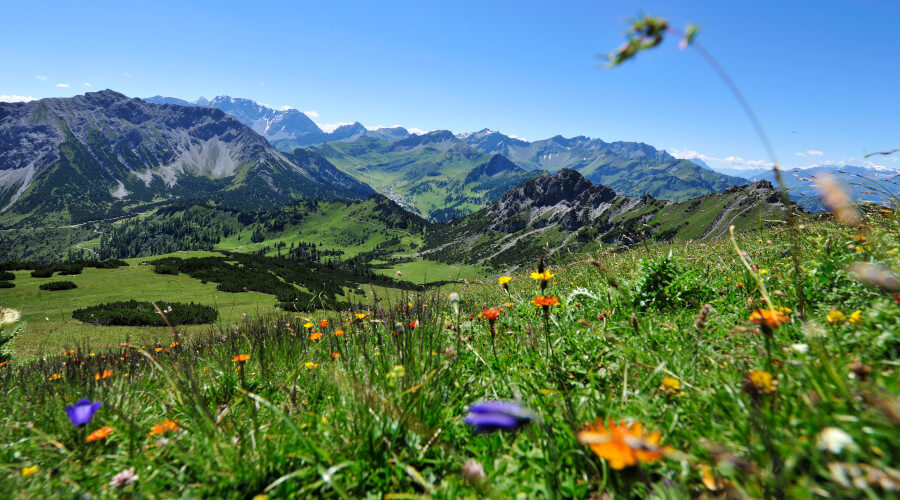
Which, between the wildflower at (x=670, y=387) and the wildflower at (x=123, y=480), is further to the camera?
the wildflower at (x=670, y=387)

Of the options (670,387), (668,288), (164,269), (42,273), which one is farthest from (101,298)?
(670,387)

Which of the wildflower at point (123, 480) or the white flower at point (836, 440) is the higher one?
the white flower at point (836, 440)

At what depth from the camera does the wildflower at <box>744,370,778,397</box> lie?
192 centimetres

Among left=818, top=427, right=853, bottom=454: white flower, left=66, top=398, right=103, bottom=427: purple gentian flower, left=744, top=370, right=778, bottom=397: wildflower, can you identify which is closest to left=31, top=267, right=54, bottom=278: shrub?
left=66, top=398, right=103, bottom=427: purple gentian flower

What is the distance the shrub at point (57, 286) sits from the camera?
37378 millimetres

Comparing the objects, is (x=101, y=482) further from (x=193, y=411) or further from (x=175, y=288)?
(x=175, y=288)

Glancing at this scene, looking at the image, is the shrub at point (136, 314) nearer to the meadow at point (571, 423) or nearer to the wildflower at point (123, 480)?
the meadow at point (571, 423)

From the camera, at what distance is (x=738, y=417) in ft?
6.39

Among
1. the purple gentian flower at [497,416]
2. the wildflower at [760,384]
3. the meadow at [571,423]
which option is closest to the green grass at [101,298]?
the meadow at [571,423]

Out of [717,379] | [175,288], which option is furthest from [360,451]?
[175,288]

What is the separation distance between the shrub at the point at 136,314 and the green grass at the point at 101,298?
1.16 m

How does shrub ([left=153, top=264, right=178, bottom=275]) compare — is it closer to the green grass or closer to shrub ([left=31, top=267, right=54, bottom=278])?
the green grass

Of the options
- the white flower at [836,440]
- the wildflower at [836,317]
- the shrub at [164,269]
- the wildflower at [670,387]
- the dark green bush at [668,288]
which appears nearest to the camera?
the white flower at [836,440]

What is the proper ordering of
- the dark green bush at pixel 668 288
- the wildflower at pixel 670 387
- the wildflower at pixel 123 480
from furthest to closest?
1. the dark green bush at pixel 668 288
2. the wildflower at pixel 670 387
3. the wildflower at pixel 123 480
